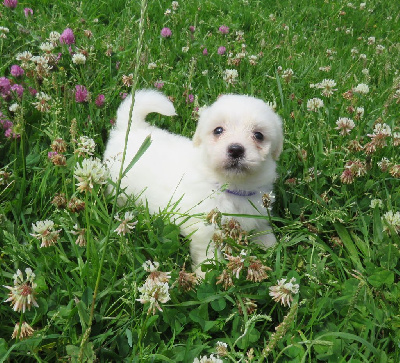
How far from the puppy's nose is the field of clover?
12.2 inches

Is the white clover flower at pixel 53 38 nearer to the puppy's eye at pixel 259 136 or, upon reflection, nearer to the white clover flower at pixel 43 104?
the white clover flower at pixel 43 104

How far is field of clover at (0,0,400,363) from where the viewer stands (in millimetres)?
1628

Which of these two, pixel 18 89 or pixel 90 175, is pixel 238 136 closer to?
pixel 90 175

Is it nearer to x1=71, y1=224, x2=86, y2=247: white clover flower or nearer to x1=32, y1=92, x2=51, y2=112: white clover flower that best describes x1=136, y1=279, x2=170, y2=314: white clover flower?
x1=71, y1=224, x2=86, y2=247: white clover flower

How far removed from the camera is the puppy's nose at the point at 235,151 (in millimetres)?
2162

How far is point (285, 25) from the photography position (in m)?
5.59

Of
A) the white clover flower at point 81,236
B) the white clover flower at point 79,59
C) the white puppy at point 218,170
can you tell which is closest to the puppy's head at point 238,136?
the white puppy at point 218,170

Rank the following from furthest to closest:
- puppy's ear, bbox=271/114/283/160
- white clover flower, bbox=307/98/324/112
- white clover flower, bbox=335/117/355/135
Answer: white clover flower, bbox=307/98/324/112 < white clover flower, bbox=335/117/355/135 < puppy's ear, bbox=271/114/283/160

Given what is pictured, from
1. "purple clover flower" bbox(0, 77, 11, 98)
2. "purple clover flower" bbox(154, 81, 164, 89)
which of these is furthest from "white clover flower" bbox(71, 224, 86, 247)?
"purple clover flower" bbox(154, 81, 164, 89)

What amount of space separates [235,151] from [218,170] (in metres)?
0.16

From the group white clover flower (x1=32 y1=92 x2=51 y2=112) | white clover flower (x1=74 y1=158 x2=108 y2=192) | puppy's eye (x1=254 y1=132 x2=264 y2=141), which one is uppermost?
white clover flower (x1=32 y1=92 x2=51 y2=112)

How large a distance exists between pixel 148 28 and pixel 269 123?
109 inches

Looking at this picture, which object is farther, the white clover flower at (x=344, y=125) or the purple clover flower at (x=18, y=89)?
the white clover flower at (x=344, y=125)

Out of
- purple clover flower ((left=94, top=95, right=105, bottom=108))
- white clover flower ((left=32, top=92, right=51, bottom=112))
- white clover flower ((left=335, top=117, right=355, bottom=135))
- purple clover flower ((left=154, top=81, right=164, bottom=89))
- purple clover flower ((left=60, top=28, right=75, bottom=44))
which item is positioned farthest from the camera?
purple clover flower ((left=154, top=81, right=164, bottom=89))
